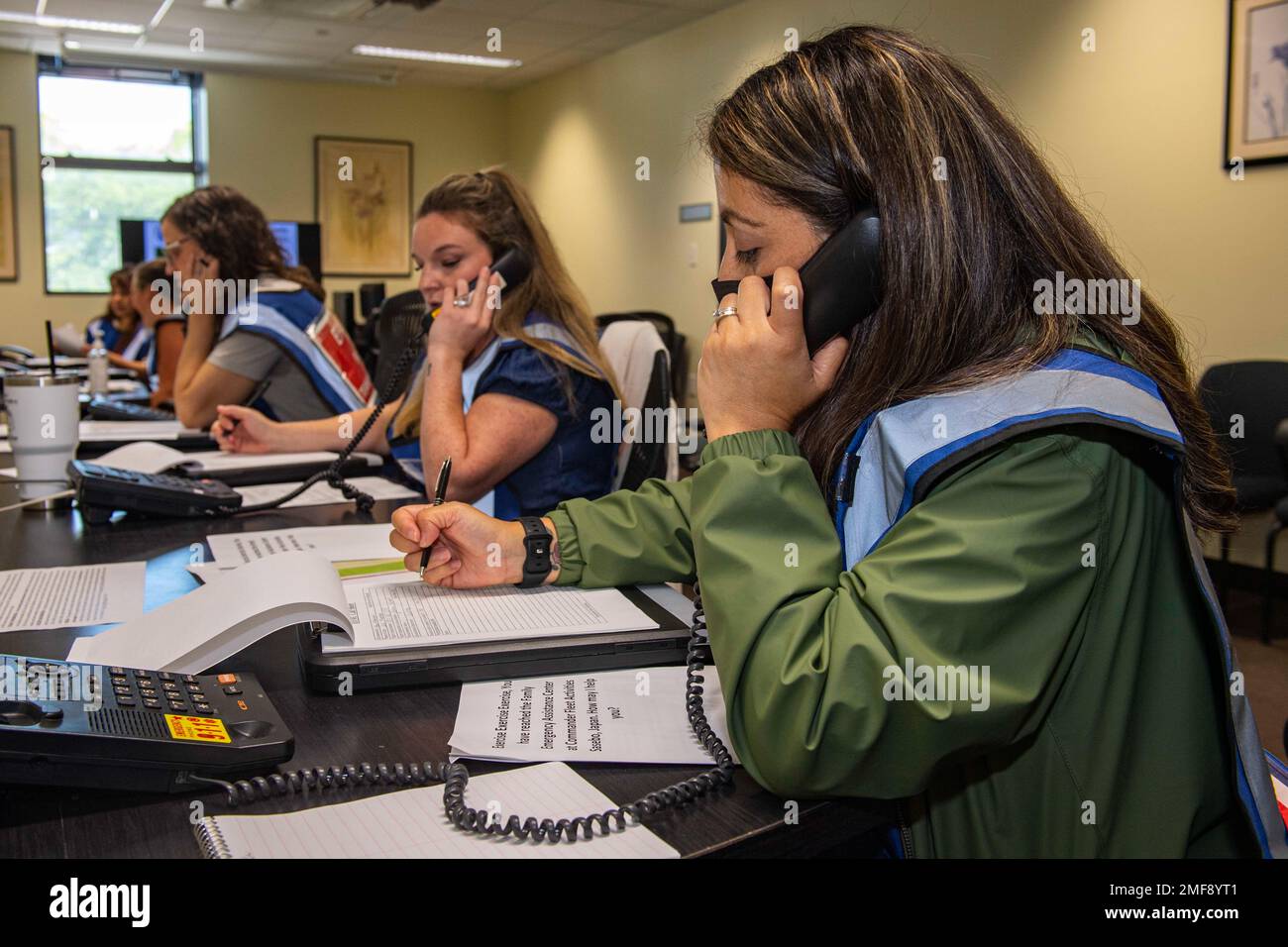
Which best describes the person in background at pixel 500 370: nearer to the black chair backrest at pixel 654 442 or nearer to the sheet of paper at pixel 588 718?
the black chair backrest at pixel 654 442

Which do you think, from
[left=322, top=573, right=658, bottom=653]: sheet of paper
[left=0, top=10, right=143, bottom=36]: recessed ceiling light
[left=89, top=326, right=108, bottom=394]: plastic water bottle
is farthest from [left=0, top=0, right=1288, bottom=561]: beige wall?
[left=89, top=326, right=108, bottom=394]: plastic water bottle

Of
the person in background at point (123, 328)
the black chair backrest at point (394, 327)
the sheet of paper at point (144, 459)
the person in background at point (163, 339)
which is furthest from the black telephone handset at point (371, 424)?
the person in background at point (123, 328)

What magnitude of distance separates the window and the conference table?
8011 millimetres

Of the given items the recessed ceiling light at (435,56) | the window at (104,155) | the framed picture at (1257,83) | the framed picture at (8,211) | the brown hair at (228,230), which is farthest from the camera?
the window at (104,155)

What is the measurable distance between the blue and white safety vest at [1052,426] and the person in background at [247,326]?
2.20 metres

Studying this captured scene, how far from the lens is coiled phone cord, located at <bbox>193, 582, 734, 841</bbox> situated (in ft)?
2.14

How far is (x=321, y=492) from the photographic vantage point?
181cm

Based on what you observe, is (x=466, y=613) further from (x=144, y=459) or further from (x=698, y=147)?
(x=144, y=459)

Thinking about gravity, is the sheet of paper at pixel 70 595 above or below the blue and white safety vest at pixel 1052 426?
below

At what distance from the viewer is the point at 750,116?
0.93m

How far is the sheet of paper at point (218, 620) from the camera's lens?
885 mm

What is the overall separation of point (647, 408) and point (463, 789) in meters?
1.24
